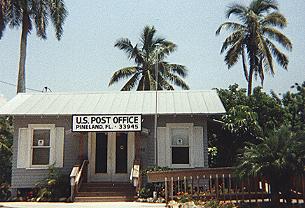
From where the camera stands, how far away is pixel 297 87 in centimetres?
2491

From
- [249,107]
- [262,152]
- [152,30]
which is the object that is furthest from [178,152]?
[152,30]

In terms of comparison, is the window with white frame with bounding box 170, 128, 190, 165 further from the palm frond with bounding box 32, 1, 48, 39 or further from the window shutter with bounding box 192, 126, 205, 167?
the palm frond with bounding box 32, 1, 48, 39

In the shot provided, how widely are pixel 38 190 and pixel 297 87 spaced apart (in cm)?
1558

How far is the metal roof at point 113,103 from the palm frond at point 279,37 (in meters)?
11.0

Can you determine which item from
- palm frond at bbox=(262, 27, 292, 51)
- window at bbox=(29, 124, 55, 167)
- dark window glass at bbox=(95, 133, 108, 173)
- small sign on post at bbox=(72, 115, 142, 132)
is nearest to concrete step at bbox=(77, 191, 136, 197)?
dark window glass at bbox=(95, 133, 108, 173)

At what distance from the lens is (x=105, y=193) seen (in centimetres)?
1662

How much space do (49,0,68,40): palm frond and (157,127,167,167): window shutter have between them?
14.0 meters

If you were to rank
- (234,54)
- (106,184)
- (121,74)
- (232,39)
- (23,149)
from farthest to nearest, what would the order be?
(121,74) < (232,39) < (234,54) < (23,149) < (106,184)

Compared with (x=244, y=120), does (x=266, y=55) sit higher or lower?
higher

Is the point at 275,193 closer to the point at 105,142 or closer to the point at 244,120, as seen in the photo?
the point at 244,120

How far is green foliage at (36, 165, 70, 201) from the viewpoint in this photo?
56.1ft

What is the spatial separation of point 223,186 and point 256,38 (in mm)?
16992

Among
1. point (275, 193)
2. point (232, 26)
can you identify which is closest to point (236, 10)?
point (232, 26)

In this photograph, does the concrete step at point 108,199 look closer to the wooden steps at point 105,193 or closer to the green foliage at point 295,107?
the wooden steps at point 105,193
